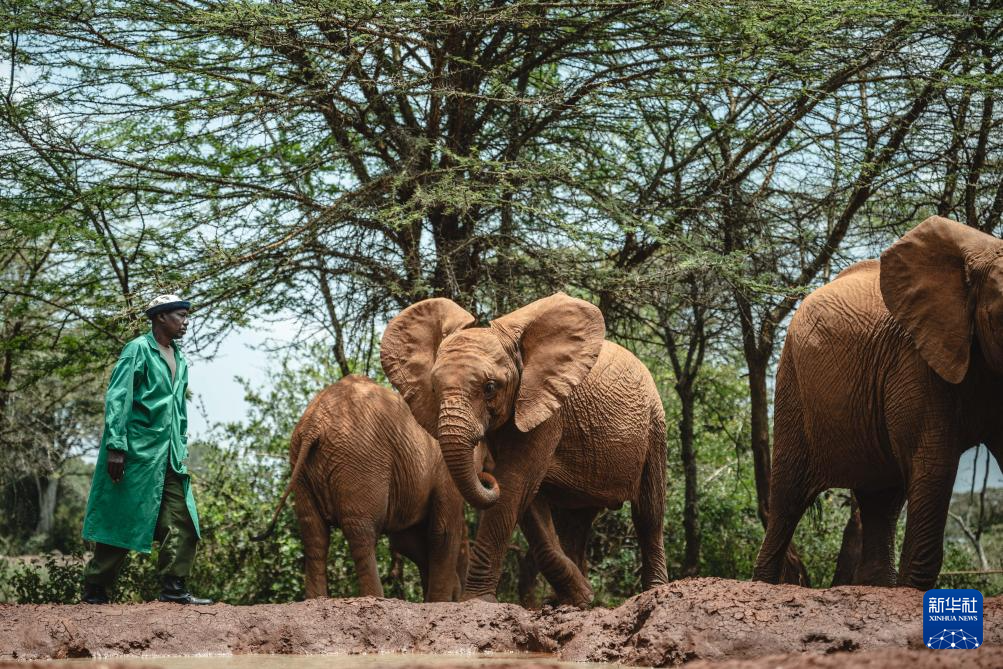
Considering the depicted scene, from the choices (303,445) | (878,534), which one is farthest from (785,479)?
(303,445)

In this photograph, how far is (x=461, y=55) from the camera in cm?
1238

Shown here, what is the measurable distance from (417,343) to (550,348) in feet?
3.39

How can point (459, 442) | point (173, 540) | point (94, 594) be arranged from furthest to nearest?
point (173, 540) → point (94, 594) → point (459, 442)

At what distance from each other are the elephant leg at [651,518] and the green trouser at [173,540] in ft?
12.9

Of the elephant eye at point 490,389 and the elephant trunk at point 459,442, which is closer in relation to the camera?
the elephant trunk at point 459,442

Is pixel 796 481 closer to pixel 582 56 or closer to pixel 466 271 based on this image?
pixel 466 271

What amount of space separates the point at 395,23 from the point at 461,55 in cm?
135

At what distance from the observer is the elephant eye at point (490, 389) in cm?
826

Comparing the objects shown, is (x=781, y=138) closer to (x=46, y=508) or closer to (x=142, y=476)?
(x=142, y=476)

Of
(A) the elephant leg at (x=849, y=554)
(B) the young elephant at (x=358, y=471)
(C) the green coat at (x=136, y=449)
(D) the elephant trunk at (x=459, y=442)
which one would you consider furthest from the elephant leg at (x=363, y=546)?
(A) the elephant leg at (x=849, y=554)

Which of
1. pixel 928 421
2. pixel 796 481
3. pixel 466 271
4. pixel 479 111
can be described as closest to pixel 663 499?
pixel 796 481

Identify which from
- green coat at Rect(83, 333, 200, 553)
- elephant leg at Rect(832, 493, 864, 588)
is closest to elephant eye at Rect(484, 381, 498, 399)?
green coat at Rect(83, 333, 200, 553)

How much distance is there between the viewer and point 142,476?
26.9 ft

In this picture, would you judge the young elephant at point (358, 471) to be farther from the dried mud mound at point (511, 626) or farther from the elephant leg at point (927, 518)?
the elephant leg at point (927, 518)
